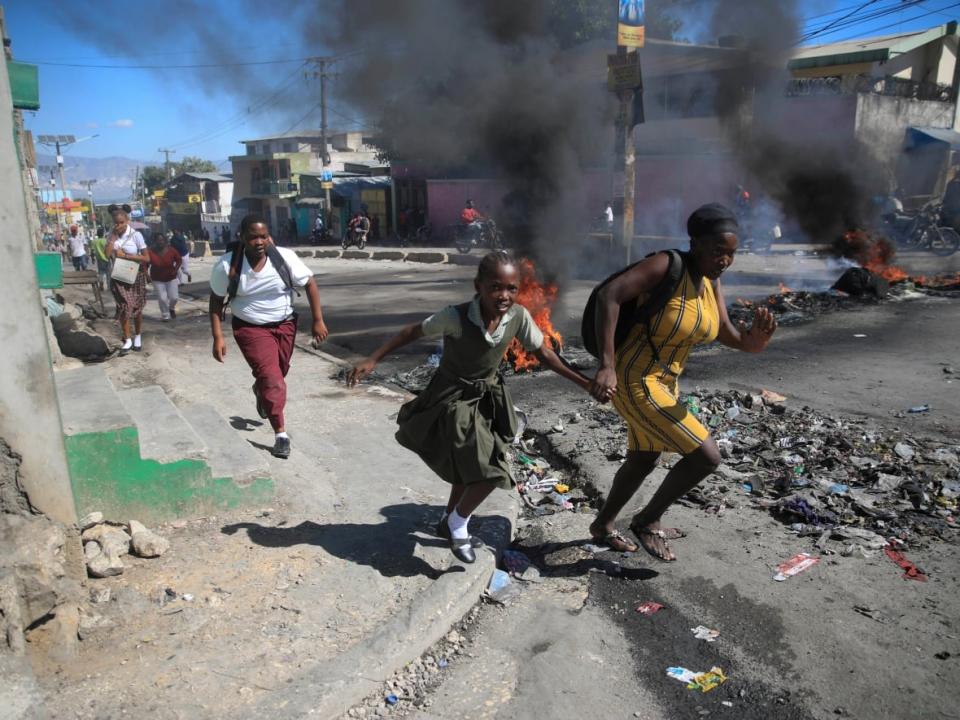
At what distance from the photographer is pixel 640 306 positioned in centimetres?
298

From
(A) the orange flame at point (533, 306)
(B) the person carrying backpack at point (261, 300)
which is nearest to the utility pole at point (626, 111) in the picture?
(A) the orange flame at point (533, 306)

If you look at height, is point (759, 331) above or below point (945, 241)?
above

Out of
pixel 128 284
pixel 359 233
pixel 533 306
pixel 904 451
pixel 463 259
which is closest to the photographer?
pixel 904 451

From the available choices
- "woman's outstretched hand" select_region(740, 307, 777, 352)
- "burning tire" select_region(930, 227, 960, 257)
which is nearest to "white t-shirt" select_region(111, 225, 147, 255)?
"woman's outstretched hand" select_region(740, 307, 777, 352)

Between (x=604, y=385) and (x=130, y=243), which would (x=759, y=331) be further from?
(x=130, y=243)

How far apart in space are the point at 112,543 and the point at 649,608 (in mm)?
2207

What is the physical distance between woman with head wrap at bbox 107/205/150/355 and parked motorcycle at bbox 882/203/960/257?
15328 millimetres

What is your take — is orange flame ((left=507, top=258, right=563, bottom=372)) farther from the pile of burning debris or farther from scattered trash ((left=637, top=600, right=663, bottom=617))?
scattered trash ((left=637, top=600, right=663, bottom=617))

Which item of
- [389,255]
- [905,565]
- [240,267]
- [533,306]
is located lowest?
[389,255]

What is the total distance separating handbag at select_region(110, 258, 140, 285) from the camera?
304 inches

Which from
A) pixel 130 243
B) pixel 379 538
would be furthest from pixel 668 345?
pixel 130 243

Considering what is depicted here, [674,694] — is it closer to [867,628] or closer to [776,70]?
[867,628]

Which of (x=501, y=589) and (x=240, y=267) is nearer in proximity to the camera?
(x=501, y=589)

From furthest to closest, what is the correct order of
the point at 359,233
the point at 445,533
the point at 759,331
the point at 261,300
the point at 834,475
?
the point at 359,233 < the point at 261,300 < the point at 834,475 < the point at 445,533 < the point at 759,331
